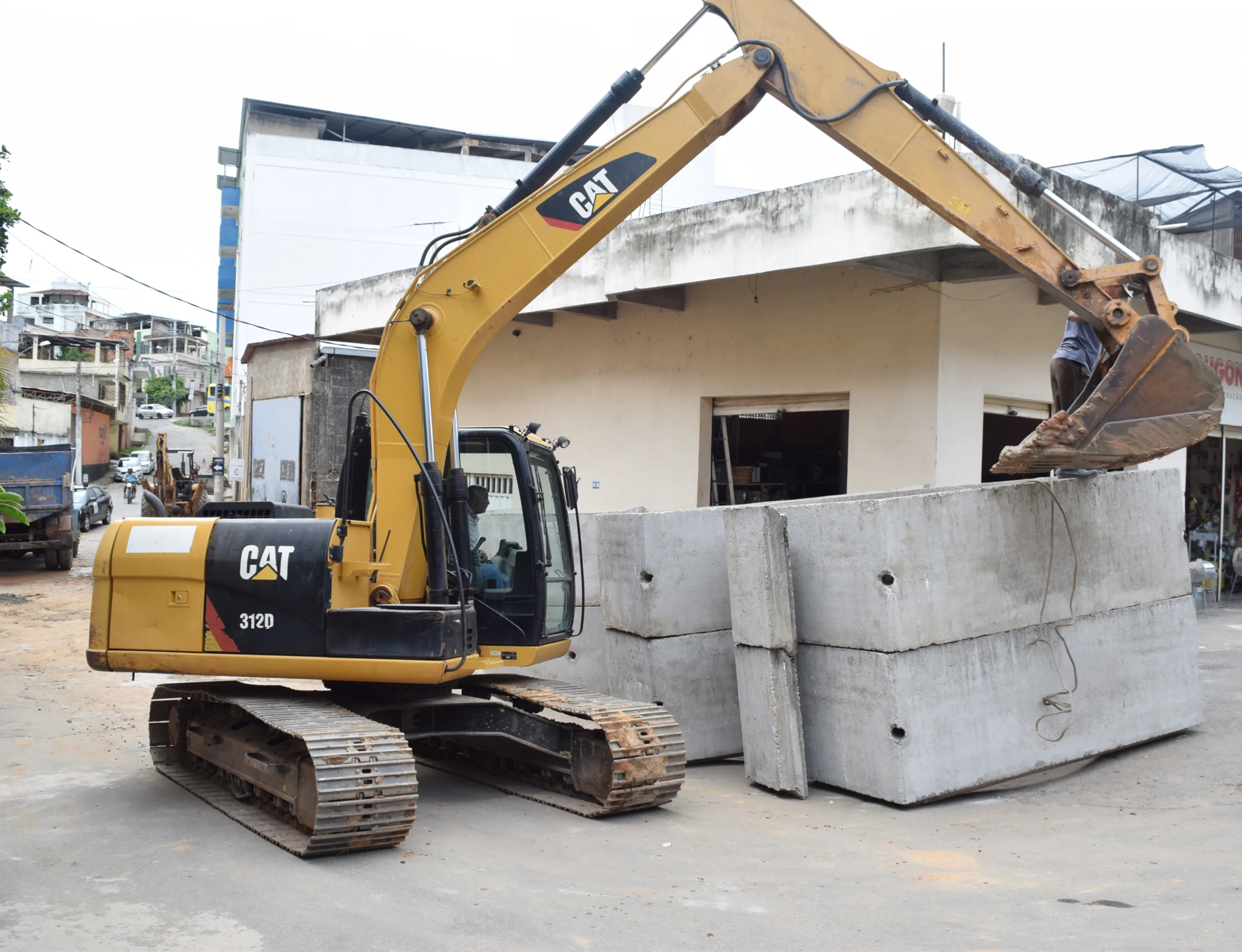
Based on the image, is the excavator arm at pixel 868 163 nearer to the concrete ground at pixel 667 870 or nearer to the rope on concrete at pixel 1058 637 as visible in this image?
the rope on concrete at pixel 1058 637

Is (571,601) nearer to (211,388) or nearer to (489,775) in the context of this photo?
(489,775)

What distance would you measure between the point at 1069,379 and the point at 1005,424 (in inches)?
316

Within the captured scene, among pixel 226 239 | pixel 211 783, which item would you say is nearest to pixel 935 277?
pixel 211 783

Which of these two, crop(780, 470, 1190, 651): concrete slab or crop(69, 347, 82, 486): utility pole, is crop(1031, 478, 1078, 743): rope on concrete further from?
crop(69, 347, 82, 486): utility pole

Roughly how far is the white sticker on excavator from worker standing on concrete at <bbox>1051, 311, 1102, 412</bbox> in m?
5.75

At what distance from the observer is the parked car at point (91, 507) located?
29322 millimetres

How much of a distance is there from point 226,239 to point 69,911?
67.5 meters

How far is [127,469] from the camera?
5234cm

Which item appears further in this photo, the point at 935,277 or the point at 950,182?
the point at 935,277

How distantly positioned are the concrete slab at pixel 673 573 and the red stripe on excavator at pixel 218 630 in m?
2.77

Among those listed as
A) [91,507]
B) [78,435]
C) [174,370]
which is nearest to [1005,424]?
[91,507]

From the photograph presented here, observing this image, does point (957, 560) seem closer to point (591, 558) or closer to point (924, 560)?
point (924, 560)

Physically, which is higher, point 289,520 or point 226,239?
point 226,239

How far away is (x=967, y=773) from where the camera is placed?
687 centimetres
